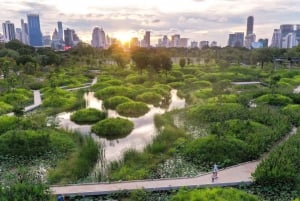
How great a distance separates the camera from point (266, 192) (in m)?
13.3

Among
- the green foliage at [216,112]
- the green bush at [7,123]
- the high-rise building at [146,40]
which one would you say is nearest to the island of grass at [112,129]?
the green bush at [7,123]

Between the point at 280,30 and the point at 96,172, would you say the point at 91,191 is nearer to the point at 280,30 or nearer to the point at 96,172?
the point at 96,172

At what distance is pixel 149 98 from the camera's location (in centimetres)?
3397

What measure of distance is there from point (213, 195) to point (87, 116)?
1613cm

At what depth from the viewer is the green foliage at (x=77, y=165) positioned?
14617 mm

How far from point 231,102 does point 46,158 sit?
18657mm

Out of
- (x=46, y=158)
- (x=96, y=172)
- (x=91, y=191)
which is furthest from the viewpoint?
(x=46, y=158)

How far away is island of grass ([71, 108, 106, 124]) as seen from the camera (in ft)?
83.3

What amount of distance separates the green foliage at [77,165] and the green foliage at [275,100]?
760 inches

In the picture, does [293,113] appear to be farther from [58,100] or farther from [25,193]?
[58,100]

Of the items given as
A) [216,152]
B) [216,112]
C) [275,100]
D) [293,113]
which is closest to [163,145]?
[216,152]

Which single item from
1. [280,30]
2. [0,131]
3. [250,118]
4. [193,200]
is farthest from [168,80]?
[280,30]

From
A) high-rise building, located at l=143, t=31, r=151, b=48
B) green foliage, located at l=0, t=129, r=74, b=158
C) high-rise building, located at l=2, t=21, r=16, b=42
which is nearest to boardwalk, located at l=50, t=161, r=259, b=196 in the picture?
green foliage, located at l=0, t=129, r=74, b=158

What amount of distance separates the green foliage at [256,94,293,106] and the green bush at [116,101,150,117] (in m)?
11.7
